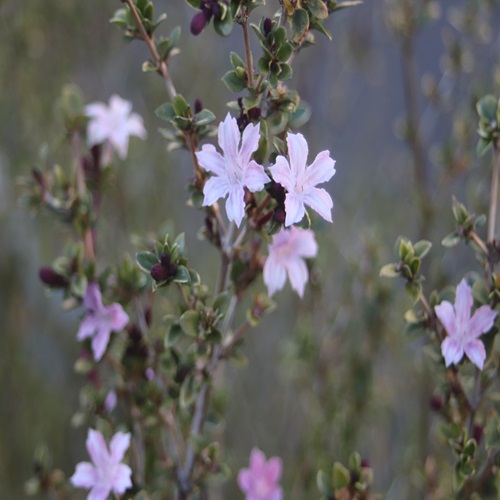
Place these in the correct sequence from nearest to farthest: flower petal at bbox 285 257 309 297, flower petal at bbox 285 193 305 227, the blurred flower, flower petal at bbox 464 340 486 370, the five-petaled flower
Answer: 1. flower petal at bbox 285 193 305 227
2. flower petal at bbox 464 340 486 370
3. flower petal at bbox 285 257 309 297
4. the blurred flower
5. the five-petaled flower

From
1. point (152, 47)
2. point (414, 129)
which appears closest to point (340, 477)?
point (152, 47)

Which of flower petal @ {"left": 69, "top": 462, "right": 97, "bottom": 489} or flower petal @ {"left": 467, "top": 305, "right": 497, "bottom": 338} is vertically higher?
flower petal @ {"left": 467, "top": 305, "right": 497, "bottom": 338}

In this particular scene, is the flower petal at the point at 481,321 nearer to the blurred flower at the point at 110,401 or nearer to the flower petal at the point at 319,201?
the flower petal at the point at 319,201

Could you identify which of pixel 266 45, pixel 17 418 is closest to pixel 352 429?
pixel 266 45

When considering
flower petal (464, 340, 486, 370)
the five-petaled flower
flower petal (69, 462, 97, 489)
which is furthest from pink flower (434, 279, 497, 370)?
the five-petaled flower

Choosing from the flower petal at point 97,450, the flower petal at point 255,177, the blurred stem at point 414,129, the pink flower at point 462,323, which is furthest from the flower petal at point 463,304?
the blurred stem at point 414,129

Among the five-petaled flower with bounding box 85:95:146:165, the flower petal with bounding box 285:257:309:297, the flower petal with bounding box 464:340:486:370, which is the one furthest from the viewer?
the five-petaled flower with bounding box 85:95:146:165

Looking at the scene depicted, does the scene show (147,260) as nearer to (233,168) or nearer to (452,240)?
(233,168)

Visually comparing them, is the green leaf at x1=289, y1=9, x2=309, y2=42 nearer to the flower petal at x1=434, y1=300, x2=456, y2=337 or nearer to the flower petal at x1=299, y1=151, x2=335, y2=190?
the flower petal at x1=299, y1=151, x2=335, y2=190
